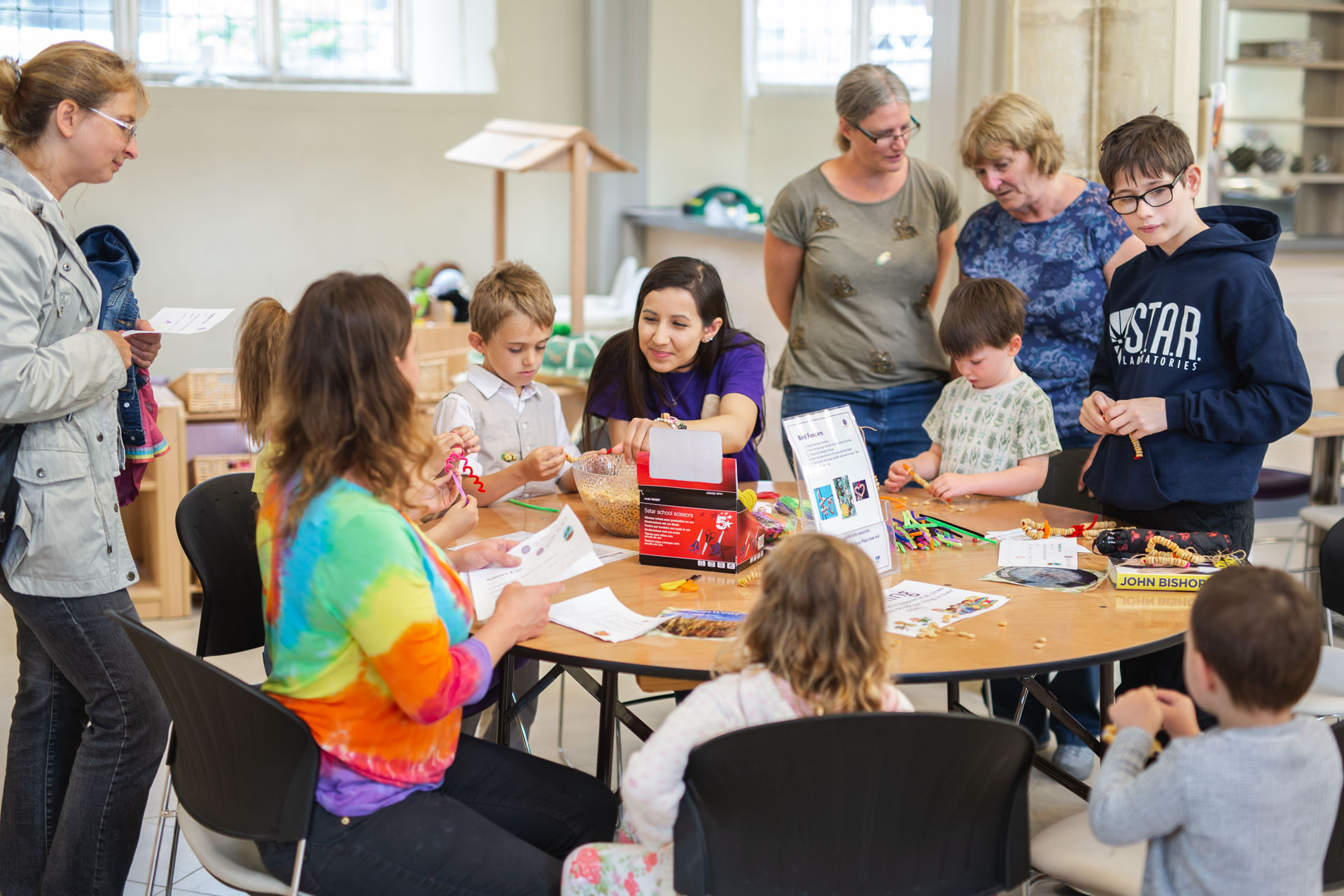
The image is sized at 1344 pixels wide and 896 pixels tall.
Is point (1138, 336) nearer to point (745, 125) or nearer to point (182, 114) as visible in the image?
point (745, 125)

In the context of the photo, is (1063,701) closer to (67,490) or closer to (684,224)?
(67,490)

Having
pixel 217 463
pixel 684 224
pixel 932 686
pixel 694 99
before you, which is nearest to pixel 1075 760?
pixel 932 686

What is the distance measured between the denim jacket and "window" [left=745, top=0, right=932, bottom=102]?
7836 millimetres

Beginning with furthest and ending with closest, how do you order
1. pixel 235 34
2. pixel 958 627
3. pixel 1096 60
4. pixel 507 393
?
1. pixel 235 34
2. pixel 1096 60
3. pixel 507 393
4. pixel 958 627

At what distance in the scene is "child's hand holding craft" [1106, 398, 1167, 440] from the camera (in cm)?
215

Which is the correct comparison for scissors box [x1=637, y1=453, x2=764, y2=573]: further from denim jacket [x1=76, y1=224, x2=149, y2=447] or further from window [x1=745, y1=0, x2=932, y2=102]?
window [x1=745, y1=0, x2=932, y2=102]

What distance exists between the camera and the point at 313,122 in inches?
338

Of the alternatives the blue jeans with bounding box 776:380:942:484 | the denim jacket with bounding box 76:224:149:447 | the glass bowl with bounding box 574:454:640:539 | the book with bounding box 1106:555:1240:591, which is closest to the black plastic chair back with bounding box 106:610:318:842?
the denim jacket with bounding box 76:224:149:447

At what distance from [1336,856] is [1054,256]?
169 cm

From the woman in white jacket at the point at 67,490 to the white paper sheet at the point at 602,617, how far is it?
0.79 meters

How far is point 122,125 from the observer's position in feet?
6.61

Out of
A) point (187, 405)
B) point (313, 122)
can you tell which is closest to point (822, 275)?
point (187, 405)

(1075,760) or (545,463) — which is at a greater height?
(545,463)

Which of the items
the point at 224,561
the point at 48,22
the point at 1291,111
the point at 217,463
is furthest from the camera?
the point at 48,22
